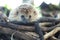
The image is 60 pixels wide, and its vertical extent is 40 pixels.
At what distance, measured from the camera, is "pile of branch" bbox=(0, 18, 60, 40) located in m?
1.09

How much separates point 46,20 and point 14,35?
0.31m

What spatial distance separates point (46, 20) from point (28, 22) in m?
0.16

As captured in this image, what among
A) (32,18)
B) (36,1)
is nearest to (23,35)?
(32,18)

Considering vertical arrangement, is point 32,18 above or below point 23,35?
above

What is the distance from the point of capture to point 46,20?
3.72ft

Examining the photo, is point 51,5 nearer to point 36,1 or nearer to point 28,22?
point 36,1

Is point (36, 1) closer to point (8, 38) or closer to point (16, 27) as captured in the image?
point (16, 27)

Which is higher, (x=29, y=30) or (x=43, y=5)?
(x=43, y=5)

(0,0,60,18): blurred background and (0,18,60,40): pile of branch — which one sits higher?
(0,0,60,18): blurred background

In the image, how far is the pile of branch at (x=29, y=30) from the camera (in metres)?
1.09

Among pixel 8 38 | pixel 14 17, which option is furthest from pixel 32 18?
pixel 8 38

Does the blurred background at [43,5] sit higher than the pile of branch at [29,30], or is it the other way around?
the blurred background at [43,5]

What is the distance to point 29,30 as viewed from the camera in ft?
3.64

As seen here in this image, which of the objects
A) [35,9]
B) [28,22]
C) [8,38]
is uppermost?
[35,9]
